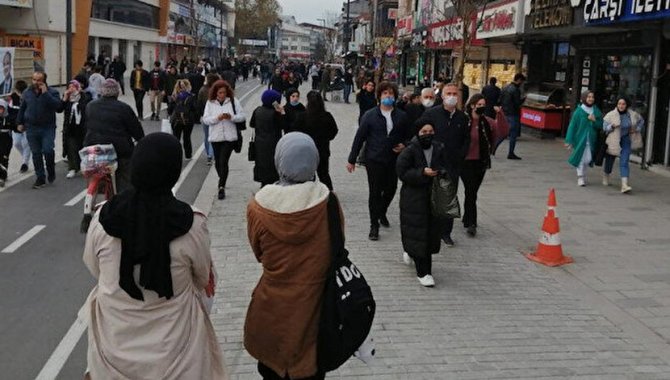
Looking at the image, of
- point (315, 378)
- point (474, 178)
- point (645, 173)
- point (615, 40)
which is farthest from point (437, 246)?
point (615, 40)

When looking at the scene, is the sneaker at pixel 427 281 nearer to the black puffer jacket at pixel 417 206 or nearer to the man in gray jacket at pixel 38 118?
the black puffer jacket at pixel 417 206

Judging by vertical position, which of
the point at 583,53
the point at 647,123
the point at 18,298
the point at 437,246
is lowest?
the point at 18,298

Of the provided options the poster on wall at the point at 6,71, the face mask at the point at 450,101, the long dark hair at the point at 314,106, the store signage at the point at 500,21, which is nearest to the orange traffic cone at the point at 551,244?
the face mask at the point at 450,101

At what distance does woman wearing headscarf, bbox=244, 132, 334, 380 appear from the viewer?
3359 mm

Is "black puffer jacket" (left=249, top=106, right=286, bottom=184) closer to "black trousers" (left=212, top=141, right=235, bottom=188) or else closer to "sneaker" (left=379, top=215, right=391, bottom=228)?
"black trousers" (left=212, top=141, right=235, bottom=188)

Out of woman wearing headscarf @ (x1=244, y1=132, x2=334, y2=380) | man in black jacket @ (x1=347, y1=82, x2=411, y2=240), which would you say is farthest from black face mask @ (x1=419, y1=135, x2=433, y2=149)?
woman wearing headscarf @ (x1=244, y1=132, x2=334, y2=380)

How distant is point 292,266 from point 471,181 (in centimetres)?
566

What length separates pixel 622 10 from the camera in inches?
504

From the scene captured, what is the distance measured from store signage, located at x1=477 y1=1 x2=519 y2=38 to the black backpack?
665 inches

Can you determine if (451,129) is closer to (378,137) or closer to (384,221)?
(378,137)

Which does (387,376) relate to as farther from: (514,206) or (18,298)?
(514,206)

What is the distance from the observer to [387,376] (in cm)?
478

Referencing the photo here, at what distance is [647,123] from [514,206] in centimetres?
548

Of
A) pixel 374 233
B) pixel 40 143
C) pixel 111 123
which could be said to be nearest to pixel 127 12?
pixel 40 143
